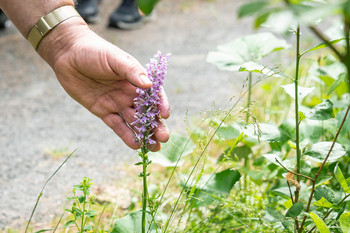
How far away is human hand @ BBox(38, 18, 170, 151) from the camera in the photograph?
50.9 inches

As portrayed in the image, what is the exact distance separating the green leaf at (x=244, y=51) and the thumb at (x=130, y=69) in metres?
0.39

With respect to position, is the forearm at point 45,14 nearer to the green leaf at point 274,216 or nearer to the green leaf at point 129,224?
the green leaf at point 129,224

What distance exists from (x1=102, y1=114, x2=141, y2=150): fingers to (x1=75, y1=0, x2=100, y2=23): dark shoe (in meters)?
2.18

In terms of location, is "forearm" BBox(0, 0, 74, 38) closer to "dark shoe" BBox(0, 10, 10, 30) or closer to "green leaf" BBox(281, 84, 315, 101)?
"green leaf" BBox(281, 84, 315, 101)

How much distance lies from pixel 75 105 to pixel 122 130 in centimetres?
120

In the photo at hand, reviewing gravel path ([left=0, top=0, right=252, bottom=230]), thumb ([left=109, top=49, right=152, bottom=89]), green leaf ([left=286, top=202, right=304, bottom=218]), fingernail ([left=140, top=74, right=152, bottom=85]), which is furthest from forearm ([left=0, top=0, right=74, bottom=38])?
green leaf ([left=286, top=202, right=304, bottom=218])

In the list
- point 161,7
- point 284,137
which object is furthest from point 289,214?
point 161,7

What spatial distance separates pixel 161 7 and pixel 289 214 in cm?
315

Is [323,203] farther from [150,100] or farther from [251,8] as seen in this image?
[251,8]

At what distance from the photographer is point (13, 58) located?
2.88 meters

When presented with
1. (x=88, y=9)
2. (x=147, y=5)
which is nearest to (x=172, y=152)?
(x=147, y=5)

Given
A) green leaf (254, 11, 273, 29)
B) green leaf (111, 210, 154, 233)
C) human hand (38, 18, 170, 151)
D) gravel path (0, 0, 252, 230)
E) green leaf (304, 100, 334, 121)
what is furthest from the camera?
gravel path (0, 0, 252, 230)

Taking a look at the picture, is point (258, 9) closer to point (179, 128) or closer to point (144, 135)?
point (144, 135)

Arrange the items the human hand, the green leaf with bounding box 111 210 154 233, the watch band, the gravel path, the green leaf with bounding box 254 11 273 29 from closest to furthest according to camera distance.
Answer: the green leaf with bounding box 254 11 273 29
the green leaf with bounding box 111 210 154 233
the human hand
the watch band
the gravel path
